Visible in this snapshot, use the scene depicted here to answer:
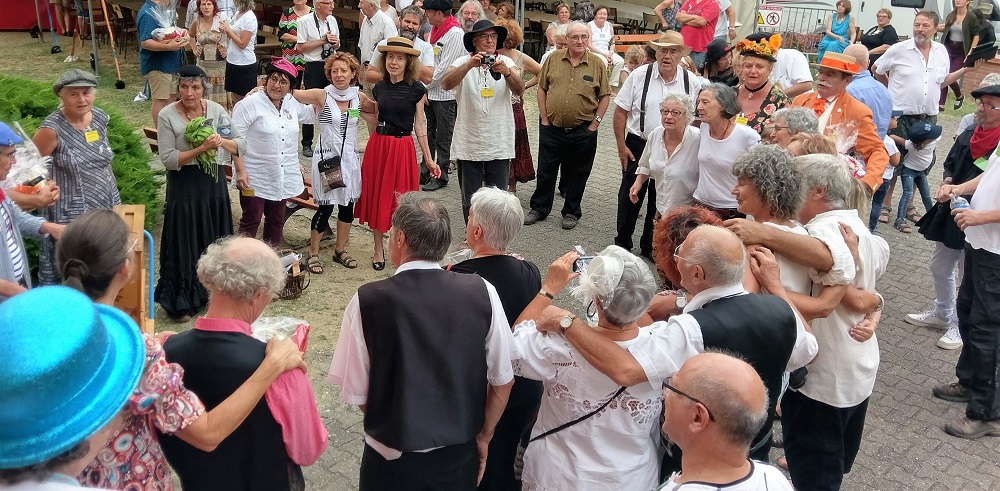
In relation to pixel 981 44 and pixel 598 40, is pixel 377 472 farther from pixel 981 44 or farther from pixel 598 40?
pixel 981 44

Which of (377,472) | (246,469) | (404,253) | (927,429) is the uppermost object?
(404,253)

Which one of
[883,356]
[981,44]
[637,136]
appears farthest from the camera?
[981,44]

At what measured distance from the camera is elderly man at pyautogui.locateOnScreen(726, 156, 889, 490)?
130 inches

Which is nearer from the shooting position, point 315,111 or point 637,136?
point 315,111

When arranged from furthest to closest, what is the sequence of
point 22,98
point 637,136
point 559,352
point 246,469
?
point 637,136
point 22,98
point 559,352
point 246,469

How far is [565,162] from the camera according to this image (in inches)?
302

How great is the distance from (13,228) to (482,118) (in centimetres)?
392

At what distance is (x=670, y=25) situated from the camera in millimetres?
14109

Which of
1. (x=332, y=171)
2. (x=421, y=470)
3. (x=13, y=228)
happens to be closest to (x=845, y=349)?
(x=421, y=470)

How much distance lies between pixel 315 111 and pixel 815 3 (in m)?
12.4

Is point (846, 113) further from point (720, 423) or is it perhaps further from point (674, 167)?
point (720, 423)

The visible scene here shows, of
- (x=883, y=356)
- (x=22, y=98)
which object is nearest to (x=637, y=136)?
(x=883, y=356)

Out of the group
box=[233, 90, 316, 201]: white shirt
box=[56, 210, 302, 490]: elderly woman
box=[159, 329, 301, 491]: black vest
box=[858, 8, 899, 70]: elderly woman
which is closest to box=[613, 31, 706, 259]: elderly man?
box=[233, 90, 316, 201]: white shirt

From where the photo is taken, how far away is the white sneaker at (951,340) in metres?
5.74
